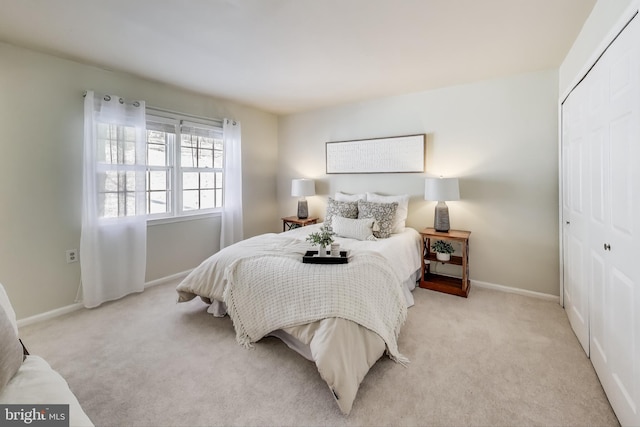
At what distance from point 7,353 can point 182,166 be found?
300 centimetres

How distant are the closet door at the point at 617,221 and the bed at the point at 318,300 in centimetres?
111

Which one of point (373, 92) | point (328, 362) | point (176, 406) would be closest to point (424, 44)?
point (373, 92)

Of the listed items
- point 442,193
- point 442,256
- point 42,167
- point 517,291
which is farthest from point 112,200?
point 517,291

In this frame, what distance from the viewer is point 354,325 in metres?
1.78

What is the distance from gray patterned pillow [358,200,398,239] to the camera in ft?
10.7

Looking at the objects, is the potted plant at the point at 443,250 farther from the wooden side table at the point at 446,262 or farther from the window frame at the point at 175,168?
the window frame at the point at 175,168

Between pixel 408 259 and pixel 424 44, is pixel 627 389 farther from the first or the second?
pixel 424 44

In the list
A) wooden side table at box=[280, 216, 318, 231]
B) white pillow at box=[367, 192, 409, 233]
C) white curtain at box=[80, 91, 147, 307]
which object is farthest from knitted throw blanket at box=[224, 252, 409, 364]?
wooden side table at box=[280, 216, 318, 231]

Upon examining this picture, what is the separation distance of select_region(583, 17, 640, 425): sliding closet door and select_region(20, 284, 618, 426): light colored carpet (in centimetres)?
26

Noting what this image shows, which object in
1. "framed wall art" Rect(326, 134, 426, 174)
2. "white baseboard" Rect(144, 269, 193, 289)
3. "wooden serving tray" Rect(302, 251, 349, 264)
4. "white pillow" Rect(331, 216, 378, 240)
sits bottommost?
"white baseboard" Rect(144, 269, 193, 289)

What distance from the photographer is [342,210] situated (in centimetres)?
368

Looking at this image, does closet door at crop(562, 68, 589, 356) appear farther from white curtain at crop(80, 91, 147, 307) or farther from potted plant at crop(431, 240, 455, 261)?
white curtain at crop(80, 91, 147, 307)

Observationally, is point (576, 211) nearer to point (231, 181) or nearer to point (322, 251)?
point (322, 251)

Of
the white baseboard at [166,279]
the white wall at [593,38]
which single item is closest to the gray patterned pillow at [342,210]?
the white baseboard at [166,279]
